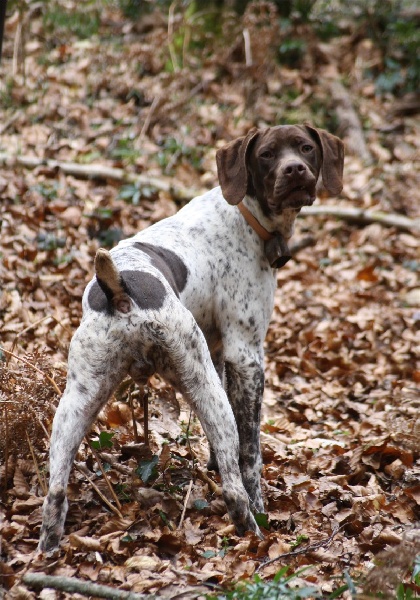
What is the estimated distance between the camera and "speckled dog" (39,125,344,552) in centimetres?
346

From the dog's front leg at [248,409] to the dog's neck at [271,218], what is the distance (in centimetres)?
86

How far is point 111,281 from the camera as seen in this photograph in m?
3.40

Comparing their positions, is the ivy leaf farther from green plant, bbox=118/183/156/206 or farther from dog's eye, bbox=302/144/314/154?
green plant, bbox=118/183/156/206

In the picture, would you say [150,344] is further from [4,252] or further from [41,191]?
[41,191]

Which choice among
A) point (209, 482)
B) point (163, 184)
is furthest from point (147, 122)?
point (209, 482)

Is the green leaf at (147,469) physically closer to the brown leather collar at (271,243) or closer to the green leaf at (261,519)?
the green leaf at (261,519)

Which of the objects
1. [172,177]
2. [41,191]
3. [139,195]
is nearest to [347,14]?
[172,177]

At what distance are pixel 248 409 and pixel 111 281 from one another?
60.7 inches

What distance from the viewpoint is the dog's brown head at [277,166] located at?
14.8 feet

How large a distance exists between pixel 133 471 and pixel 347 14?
454 inches

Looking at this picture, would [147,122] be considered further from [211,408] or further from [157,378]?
[211,408]

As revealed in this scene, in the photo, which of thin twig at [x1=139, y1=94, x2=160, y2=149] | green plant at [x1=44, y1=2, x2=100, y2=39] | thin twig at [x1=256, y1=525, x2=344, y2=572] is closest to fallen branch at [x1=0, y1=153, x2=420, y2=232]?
thin twig at [x1=139, y1=94, x2=160, y2=149]

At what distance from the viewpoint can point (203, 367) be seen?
3.75 m

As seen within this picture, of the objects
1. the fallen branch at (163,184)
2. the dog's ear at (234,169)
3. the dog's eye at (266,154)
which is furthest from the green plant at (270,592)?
the fallen branch at (163,184)
